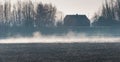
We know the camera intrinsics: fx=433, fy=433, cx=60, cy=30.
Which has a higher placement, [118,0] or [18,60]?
[118,0]

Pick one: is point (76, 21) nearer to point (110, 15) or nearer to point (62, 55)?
point (110, 15)

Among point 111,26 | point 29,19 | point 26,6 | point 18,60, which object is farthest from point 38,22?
point 18,60

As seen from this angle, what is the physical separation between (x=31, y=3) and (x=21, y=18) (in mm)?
7562

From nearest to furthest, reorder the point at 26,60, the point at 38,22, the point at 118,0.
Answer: the point at 26,60 → the point at 38,22 → the point at 118,0

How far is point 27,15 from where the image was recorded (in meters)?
144

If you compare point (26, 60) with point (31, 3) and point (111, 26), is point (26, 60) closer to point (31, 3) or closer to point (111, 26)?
point (111, 26)

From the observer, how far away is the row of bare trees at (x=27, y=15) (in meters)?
139

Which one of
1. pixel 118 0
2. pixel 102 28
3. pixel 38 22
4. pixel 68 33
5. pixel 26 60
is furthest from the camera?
pixel 118 0

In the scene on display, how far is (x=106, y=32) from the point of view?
409 feet

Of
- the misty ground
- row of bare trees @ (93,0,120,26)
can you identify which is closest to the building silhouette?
row of bare trees @ (93,0,120,26)

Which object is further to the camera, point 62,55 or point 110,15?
point 110,15

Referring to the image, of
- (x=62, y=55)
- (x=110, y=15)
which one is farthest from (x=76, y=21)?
(x=62, y=55)

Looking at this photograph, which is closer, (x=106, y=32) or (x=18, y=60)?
(x=18, y=60)

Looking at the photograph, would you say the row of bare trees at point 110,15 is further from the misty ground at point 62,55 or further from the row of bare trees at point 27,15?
the misty ground at point 62,55
